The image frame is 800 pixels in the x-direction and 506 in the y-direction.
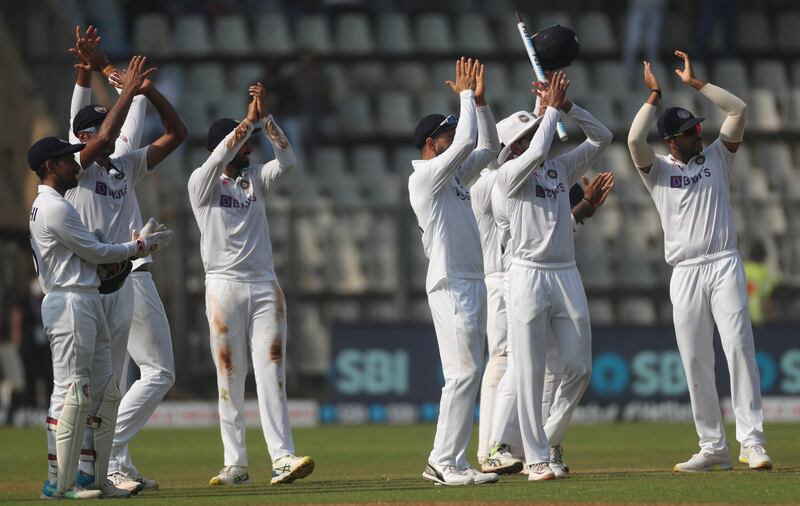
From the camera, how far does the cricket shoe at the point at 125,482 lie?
30.3ft

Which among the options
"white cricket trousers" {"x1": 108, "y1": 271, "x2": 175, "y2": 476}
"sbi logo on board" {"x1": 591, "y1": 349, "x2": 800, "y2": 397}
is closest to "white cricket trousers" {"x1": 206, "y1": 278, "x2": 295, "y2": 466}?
"white cricket trousers" {"x1": 108, "y1": 271, "x2": 175, "y2": 476}

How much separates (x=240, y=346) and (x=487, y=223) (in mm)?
1948

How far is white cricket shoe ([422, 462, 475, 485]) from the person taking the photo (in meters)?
9.02

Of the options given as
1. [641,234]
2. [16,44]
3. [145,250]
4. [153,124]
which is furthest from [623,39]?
[145,250]

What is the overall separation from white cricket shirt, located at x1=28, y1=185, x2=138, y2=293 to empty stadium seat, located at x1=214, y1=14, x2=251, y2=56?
586 inches

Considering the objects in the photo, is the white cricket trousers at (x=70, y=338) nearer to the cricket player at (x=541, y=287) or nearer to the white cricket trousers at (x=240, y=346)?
the white cricket trousers at (x=240, y=346)

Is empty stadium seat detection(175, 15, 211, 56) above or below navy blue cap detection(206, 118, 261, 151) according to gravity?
above

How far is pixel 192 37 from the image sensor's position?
2334cm

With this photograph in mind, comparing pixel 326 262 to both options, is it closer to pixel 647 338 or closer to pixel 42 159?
pixel 647 338

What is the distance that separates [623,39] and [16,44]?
1014 cm

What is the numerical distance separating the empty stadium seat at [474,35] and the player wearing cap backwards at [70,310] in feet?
50.6

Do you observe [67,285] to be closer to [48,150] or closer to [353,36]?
[48,150]

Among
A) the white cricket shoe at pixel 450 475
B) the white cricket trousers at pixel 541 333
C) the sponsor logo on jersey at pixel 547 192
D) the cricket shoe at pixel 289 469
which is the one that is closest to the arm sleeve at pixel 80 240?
the cricket shoe at pixel 289 469

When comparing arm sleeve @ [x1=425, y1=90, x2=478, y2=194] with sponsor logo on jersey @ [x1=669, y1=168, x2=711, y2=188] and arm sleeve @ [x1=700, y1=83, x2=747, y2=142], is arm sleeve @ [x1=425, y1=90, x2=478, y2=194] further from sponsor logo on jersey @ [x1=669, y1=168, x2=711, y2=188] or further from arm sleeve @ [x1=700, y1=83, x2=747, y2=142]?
arm sleeve @ [x1=700, y1=83, x2=747, y2=142]
